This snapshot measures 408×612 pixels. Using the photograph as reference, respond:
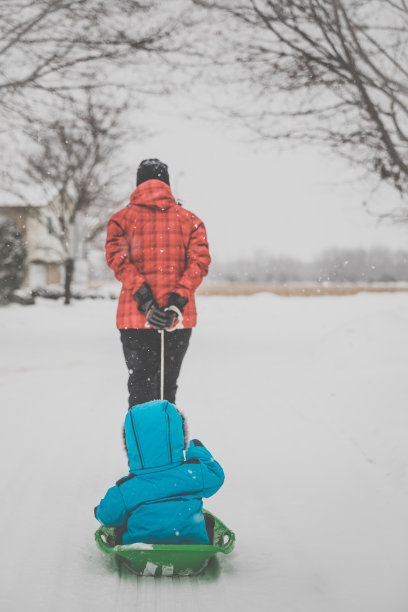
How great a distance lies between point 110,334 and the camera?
13594mm

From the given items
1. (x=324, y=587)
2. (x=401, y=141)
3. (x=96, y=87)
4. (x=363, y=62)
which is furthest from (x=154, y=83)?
(x=324, y=587)

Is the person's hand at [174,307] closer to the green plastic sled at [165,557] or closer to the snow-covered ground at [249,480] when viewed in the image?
the snow-covered ground at [249,480]

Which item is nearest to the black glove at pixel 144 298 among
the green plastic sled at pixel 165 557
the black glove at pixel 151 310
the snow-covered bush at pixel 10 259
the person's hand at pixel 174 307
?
the black glove at pixel 151 310

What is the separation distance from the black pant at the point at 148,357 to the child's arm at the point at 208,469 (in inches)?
37.1

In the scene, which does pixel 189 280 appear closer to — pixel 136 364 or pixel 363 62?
pixel 136 364

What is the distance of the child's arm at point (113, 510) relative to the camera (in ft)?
7.48

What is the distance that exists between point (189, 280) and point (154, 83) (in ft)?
14.6

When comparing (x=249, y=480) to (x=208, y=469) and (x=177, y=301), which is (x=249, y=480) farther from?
(x=177, y=301)

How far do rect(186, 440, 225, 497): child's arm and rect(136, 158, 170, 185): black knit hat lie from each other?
1837 mm

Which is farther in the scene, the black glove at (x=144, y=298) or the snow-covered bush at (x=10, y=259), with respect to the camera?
the snow-covered bush at (x=10, y=259)

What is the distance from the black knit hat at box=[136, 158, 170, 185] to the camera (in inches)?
135

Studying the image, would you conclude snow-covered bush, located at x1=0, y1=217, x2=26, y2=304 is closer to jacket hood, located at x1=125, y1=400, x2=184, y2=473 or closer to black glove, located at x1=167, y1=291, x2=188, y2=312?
black glove, located at x1=167, y1=291, x2=188, y2=312

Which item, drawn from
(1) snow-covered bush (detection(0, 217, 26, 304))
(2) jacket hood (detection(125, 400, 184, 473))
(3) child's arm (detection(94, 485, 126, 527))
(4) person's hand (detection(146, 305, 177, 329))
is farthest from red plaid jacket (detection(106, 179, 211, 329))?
(1) snow-covered bush (detection(0, 217, 26, 304))

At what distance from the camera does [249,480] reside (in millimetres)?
3426
